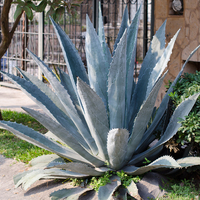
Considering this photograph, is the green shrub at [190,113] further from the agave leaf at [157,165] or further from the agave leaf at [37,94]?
the agave leaf at [37,94]

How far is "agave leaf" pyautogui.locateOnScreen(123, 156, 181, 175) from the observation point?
2118 millimetres

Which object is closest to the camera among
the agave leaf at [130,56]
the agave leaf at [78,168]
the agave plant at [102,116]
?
the agave leaf at [78,168]

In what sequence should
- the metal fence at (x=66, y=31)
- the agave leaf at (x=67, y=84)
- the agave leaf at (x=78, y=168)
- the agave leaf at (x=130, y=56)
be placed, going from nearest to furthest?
the agave leaf at (x=78, y=168) → the agave leaf at (x=130, y=56) → the agave leaf at (x=67, y=84) → the metal fence at (x=66, y=31)

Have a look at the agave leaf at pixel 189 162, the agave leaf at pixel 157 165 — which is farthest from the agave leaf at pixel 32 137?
the agave leaf at pixel 189 162

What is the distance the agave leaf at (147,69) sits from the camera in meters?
2.81

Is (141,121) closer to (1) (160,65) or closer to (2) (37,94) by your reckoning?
(1) (160,65)

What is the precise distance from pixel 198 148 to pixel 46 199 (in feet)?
4.63

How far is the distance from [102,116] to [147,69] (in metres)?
0.75

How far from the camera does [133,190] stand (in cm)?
233

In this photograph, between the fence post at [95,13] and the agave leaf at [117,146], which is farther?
the fence post at [95,13]

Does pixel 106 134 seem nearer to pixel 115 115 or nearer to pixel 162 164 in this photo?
pixel 115 115

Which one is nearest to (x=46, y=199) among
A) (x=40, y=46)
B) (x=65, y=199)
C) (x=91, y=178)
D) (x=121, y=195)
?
(x=65, y=199)

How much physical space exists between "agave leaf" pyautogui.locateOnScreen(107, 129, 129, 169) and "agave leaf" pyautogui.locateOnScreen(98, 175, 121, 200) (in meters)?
0.12

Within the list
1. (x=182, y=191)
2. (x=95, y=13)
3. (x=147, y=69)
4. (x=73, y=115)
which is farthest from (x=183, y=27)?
(x=182, y=191)
